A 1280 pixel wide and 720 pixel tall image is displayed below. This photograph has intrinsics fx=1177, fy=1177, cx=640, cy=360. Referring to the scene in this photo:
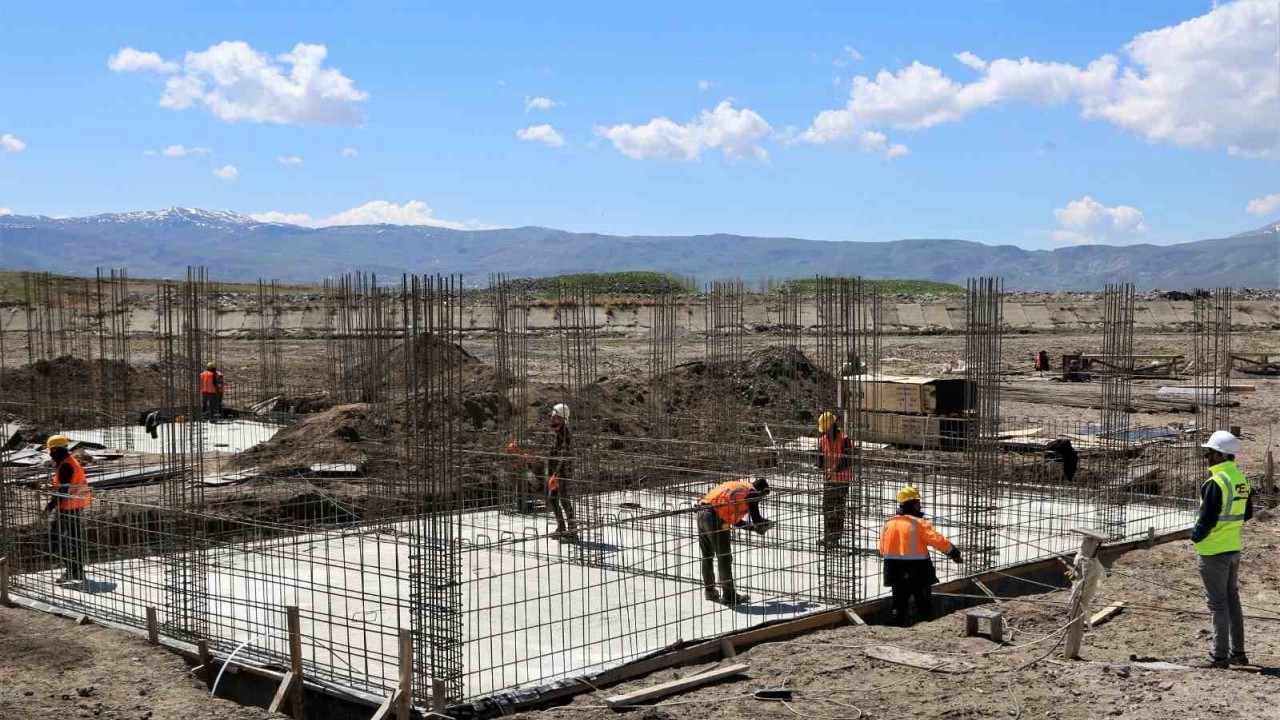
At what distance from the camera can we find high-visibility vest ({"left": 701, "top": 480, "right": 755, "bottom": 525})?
9383 millimetres

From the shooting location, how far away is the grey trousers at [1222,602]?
25.9ft

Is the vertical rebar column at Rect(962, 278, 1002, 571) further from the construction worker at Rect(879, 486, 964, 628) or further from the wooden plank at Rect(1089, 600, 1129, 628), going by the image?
the construction worker at Rect(879, 486, 964, 628)

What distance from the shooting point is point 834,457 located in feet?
33.7

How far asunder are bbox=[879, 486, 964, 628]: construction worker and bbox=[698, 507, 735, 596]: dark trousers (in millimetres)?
1227

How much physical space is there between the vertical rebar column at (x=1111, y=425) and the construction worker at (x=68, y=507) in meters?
9.57

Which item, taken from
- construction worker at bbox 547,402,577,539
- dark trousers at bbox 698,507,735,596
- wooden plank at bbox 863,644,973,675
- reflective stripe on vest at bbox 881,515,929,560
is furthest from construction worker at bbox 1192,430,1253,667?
construction worker at bbox 547,402,577,539

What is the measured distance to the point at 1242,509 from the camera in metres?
7.89

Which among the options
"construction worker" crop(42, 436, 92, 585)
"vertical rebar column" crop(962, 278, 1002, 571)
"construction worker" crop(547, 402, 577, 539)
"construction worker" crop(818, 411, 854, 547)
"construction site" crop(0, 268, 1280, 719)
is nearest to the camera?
"construction site" crop(0, 268, 1280, 719)

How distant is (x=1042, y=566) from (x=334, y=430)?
417 inches

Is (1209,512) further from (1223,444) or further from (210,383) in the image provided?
(210,383)

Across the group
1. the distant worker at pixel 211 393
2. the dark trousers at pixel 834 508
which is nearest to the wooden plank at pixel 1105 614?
the dark trousers at pixel 834 508

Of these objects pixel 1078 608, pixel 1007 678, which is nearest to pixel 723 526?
pixel 1007 678

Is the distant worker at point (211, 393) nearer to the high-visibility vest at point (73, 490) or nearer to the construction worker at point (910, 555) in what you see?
the high-visibility vest at point (73, 490)

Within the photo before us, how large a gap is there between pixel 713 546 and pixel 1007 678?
2680 mm
